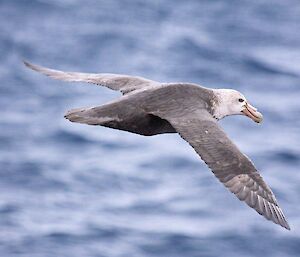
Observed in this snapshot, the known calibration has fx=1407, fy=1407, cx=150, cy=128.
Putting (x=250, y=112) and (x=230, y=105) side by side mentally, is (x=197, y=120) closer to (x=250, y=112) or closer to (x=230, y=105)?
(x=230, y=105)

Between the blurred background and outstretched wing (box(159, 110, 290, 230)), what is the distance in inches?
302

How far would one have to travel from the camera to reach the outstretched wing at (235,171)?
1355cm

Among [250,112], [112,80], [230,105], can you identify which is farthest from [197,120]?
[112,80]

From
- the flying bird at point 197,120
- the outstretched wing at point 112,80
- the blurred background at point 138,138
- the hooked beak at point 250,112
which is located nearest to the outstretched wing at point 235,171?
the flying bird at point 197,120

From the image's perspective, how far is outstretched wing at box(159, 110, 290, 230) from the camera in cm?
1355

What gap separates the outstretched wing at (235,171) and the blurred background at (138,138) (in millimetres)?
7672

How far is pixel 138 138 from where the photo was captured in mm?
24312

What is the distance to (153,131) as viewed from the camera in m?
14.4

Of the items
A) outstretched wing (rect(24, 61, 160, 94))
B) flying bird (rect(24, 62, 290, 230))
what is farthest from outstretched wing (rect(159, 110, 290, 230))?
outstretched wing (rect(24, 61, 160, 94))

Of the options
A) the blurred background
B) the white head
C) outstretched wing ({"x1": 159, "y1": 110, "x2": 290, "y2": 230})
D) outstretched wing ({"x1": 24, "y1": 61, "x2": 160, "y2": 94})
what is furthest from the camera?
the blurred background

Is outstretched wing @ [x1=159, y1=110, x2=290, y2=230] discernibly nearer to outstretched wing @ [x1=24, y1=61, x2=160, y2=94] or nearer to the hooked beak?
outstretched wing @ [x1=24, y1=61, x2=160, y2=94]

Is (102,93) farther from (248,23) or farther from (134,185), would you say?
(248,23)

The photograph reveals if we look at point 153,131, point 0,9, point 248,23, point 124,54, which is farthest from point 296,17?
point 153,131

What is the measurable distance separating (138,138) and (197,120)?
10.3 metres
